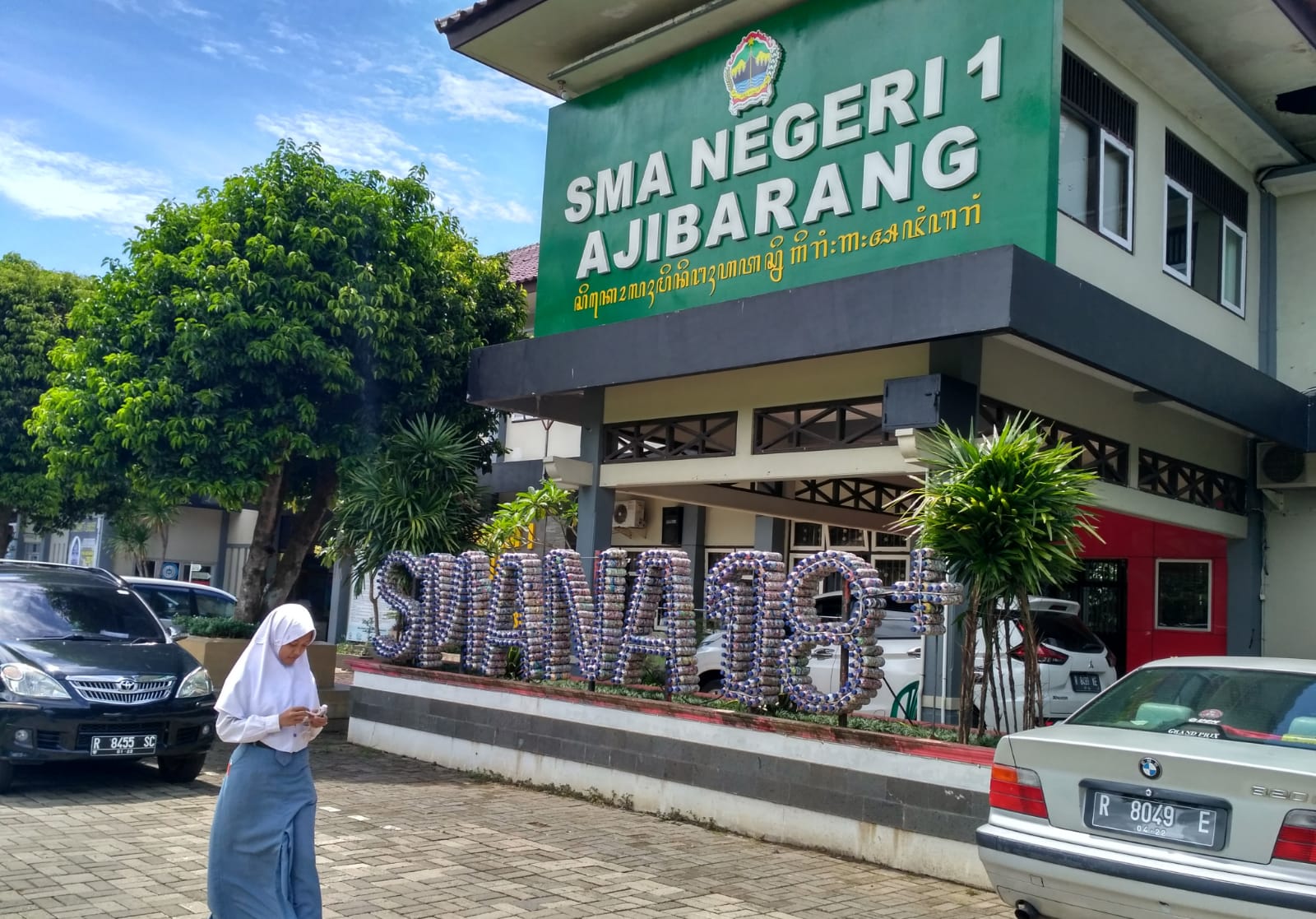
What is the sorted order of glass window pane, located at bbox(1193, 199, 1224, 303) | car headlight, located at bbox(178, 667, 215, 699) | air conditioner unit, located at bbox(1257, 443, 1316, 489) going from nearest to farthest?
car headlight, located at bbox(178, 667, 215, 699), glass window pane, located at bbox(1193, 199, 1224, 303), air conditioner unit, located at bbox(1257, 443, 1316, 489)

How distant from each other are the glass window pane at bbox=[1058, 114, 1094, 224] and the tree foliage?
718 centimetres

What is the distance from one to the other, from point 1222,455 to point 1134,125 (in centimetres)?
412

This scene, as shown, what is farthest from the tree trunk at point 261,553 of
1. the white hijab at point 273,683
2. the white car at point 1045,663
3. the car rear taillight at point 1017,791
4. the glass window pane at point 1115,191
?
the car rear taillight at point 1017,791

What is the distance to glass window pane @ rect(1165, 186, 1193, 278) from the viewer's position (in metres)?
11.3

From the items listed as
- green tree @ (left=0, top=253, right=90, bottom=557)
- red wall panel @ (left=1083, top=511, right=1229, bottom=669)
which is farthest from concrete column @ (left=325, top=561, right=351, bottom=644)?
red wall panel @ (left=1083, top=511, right=1229, bottom=669)

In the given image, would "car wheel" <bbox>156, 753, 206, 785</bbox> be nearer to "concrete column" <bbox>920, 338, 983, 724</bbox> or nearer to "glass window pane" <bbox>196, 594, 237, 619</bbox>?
"concrete column" <bbox>920, 338, 983, 724</bbox>

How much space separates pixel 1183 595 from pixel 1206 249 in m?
4.57

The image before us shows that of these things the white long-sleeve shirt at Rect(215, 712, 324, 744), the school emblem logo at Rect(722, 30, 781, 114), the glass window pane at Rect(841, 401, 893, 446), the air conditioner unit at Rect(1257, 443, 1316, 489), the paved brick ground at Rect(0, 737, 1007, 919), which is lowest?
the paved brick ground at Rect(0, 737, 1007, 919)

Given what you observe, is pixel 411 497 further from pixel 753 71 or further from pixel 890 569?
pixel 890 569

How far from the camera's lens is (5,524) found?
20984 millimetres

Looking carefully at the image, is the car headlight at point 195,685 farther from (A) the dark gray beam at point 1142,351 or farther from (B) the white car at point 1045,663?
(A) the dark gray beam at point 1142,351

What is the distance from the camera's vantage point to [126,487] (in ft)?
61.7

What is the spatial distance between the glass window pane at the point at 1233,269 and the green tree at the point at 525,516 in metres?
7.59

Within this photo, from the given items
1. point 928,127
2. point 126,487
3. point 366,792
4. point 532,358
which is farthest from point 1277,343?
point 126,487
